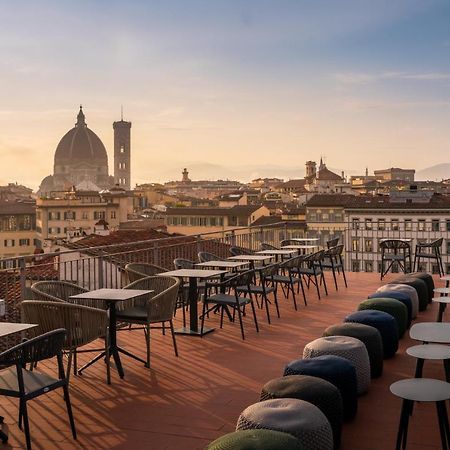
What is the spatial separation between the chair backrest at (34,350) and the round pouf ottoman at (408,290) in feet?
16.7

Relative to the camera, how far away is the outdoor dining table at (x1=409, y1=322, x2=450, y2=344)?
200 inches

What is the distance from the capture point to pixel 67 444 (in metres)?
4.82

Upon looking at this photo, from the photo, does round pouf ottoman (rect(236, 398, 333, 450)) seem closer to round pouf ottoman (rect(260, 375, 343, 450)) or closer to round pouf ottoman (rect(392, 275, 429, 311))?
round pouf ottoman (rect(260, 375, 343, 450))

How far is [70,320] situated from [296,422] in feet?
8.01

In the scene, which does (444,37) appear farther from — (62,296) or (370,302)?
(62,296)

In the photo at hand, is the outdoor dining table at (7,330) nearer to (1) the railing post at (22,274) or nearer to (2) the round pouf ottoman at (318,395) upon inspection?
(2) the round pouf ottoman at (318,395)

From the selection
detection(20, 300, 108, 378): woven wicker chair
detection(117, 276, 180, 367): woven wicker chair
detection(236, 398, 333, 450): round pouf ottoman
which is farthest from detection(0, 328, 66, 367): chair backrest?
detection(117, 276, 180, 367): woven wicker chair

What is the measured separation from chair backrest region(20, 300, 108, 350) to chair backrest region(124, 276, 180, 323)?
88 centimetres

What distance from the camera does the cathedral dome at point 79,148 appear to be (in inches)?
7057

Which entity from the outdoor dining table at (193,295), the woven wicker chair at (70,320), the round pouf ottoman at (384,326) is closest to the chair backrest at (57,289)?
the woven wicker chair at (70,320)

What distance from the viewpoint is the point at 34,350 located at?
456cm

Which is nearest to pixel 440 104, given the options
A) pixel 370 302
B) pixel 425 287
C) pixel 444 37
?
pixel 444 37

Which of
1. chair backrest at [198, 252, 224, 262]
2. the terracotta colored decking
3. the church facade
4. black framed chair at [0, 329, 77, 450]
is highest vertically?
the church facade

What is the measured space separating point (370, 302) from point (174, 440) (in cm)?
355
